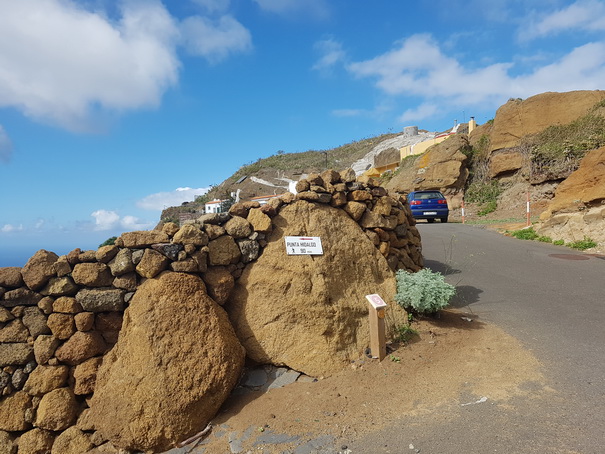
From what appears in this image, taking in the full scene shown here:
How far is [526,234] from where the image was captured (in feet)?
37.6

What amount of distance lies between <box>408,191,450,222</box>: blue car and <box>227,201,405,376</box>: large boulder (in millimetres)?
11879

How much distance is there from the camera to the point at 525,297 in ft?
20.5

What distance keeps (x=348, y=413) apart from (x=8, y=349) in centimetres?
364

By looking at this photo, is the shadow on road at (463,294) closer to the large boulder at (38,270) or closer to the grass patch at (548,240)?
the grass patch at (548,240)

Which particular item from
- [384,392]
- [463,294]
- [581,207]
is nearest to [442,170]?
[581,207]

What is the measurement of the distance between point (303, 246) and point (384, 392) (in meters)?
2.03

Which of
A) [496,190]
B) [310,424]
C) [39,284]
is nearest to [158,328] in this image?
[39,284]

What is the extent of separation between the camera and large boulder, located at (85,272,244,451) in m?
3.78

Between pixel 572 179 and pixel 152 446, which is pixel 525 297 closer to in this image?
pixel 152 446

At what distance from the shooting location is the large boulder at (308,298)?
4.49 m

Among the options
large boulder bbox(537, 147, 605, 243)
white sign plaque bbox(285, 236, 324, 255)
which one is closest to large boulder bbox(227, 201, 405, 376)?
white sign plaque bbox(285, 236, 324, 255)

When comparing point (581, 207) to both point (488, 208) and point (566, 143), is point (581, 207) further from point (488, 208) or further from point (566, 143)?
point (488, 208)

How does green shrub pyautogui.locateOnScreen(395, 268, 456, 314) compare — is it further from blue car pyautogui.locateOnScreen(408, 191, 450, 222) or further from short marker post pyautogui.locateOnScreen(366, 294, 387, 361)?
blue car pyautogui.locateOnScreen(408, 191, 450, 222)

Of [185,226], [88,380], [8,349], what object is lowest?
[88,380]
